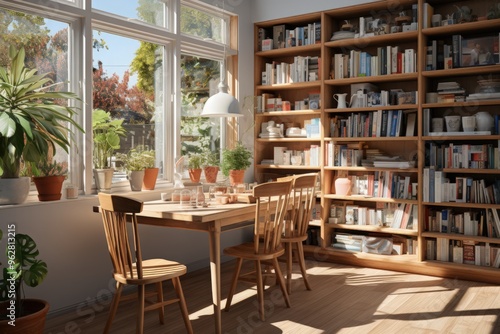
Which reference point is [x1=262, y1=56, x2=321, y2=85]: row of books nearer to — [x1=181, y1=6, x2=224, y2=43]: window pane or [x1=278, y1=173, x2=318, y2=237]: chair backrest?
[x1=181, y1=6, x2=224, y2=43]: window pane

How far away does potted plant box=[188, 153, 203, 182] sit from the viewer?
15.7 ft

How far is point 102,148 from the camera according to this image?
162 inches

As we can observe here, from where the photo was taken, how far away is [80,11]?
3.89m

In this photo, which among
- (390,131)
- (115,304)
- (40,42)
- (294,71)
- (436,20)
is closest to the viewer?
(115,304)

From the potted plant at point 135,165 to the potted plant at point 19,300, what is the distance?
1425mm

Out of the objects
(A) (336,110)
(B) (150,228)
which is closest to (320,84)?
(A) (336,110)

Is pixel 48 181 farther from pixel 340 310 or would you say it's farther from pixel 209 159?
pixel 340 310

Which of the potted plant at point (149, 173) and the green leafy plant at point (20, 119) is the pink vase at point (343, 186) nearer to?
the potted plant at point (149, 173)

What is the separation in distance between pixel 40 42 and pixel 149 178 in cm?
142

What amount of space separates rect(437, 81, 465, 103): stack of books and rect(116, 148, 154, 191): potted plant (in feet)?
9.17

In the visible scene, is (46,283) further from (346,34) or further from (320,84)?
(346,34)

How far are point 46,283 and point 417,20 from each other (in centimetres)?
397

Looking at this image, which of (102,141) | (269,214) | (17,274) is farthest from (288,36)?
(17,274)

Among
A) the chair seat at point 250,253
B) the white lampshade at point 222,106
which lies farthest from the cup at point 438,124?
the chair seat at point 250,253
